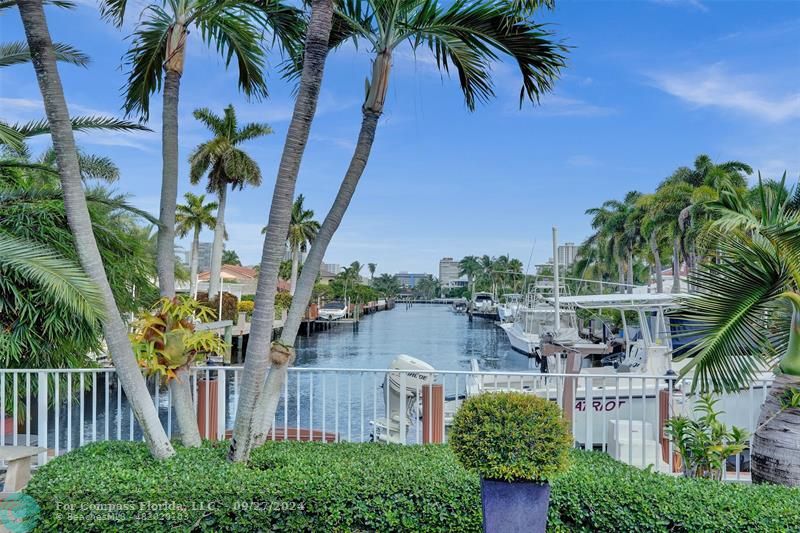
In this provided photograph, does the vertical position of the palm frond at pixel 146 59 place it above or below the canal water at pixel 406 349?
above

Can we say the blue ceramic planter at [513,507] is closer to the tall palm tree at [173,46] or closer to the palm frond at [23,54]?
the tall palm tree at [173,46]

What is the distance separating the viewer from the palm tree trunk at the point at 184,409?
4293mm

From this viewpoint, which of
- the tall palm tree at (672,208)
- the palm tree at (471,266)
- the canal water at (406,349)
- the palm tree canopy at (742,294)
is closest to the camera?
the palm tree canopy at (742,294)

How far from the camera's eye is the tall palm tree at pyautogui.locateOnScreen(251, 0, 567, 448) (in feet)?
13.9

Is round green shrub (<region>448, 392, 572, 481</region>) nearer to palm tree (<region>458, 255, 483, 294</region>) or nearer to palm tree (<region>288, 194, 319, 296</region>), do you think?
palm tree (<region>288, 194, 319, 296</region>)

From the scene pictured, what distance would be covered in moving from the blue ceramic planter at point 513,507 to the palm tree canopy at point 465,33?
3.38 meters

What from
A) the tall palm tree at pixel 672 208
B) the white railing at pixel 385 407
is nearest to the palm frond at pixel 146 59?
the white railing at pixel 385 407

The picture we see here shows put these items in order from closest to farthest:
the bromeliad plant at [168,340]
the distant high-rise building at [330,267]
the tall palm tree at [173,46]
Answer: the bromeliad plant at [168,340] < the tall palm tree at [173,46] < the distant high-rise building at [330,267]

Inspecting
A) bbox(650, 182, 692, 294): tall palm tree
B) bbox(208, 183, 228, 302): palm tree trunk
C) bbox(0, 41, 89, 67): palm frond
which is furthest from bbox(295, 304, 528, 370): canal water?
bbox(0, 41, 89, 67): palm frond

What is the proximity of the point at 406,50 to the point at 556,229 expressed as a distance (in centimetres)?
1936

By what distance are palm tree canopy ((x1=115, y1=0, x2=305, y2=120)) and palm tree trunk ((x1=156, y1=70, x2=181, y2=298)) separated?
26 centimetres

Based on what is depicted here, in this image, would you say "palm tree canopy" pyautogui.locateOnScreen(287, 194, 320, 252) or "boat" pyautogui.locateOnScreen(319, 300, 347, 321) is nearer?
"palm tree canopy" pyautogui.locateOnScreen(287, 194, 320, 252)

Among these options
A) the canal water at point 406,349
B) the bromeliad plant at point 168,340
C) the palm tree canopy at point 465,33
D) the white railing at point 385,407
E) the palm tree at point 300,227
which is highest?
the palm tree at point 300,227

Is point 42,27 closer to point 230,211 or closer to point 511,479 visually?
point 511,479
